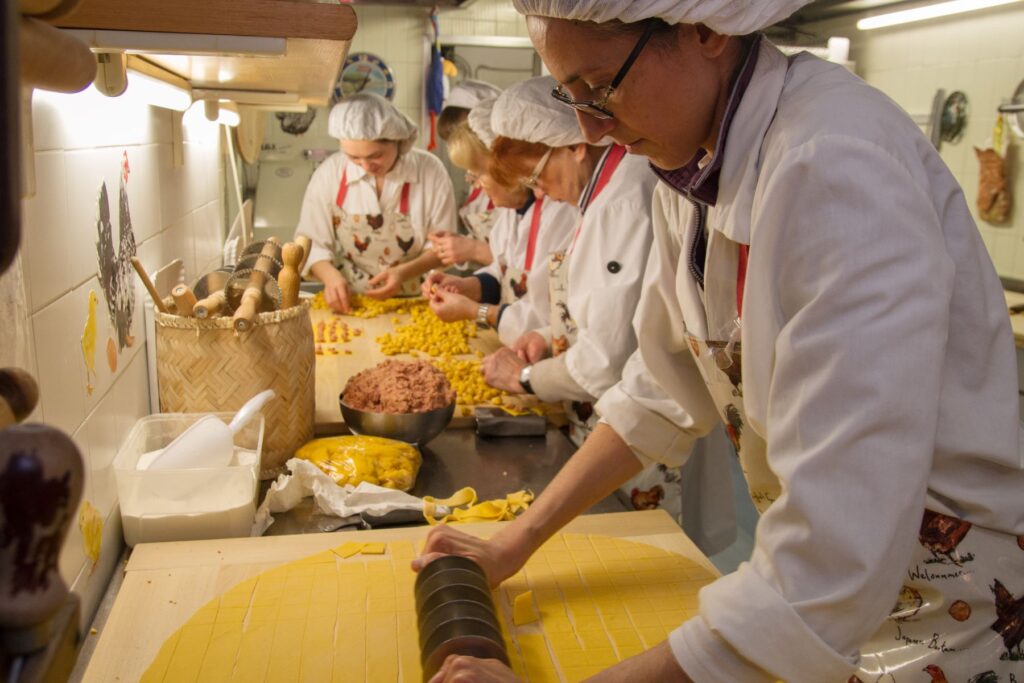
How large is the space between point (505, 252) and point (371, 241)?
3.63 ft

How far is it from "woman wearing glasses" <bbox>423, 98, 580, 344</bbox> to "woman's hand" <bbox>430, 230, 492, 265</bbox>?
0.10 metres

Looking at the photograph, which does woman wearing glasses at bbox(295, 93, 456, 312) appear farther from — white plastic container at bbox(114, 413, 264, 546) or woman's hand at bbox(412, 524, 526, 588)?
woman's hand at bbox(412, 524, 526, 588)

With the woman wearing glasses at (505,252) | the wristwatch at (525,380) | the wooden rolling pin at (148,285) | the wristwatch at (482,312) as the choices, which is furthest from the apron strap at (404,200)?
the wooden rolling pin at (148,285)

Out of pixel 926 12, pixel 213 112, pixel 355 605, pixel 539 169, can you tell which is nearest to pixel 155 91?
pixel 213 112

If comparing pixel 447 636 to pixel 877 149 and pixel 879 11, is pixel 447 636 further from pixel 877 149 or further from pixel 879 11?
pixel 879 11

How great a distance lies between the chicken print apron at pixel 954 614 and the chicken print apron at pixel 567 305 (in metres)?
1.23

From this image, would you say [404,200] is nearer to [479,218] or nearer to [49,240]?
[479,218]

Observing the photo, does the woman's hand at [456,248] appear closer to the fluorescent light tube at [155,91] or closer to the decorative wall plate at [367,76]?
the fluorescent light tube at [155,91]

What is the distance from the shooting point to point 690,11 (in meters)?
0.89

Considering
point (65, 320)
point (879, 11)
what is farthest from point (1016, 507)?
point (879, 11)

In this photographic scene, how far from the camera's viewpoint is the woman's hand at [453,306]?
10.6 feet

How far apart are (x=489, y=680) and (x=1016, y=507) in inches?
24.1

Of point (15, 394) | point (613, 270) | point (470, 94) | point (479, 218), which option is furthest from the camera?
point (479, 218)

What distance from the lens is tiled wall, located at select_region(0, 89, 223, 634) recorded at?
119 cm
